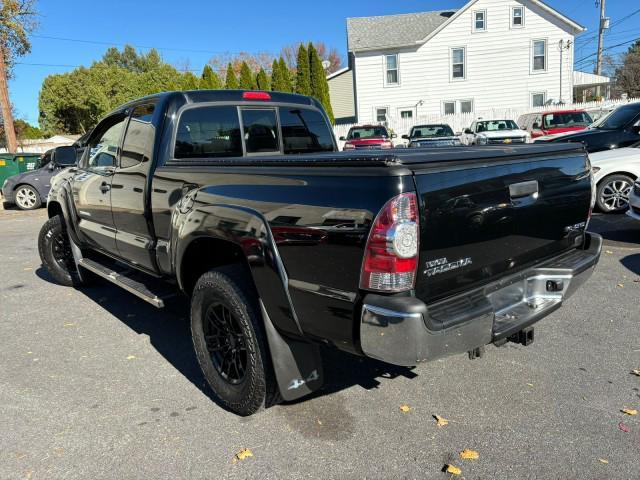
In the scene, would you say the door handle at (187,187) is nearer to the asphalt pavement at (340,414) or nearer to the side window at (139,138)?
the side window at (139,138)

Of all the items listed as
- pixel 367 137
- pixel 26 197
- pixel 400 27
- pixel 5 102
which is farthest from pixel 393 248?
pixel 400 27

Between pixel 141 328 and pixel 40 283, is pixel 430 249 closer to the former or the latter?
pixel 141 328

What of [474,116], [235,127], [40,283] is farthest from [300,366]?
[474,116]

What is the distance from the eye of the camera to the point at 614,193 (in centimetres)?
845

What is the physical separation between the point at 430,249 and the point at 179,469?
171 cm

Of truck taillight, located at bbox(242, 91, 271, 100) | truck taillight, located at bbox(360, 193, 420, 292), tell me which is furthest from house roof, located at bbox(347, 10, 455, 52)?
truck taillight, located at bbox(360, 193, 420, 292)

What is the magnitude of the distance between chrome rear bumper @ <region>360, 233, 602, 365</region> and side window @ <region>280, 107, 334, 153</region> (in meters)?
2.47

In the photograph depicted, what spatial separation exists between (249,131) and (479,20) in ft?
87.6

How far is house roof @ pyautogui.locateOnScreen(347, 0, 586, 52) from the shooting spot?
26.7 meters

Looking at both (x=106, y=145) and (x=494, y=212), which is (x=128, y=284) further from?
(x=494, y=212)

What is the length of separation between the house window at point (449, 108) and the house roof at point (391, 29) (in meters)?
3.72

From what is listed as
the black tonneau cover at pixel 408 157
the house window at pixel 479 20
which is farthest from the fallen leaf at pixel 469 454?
the house window at pixel 479 20

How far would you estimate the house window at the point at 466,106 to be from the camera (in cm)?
2778

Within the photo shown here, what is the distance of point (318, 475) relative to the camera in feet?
8.39
